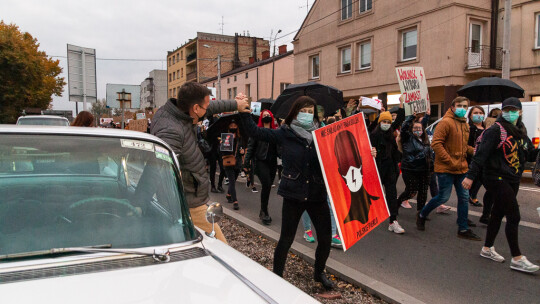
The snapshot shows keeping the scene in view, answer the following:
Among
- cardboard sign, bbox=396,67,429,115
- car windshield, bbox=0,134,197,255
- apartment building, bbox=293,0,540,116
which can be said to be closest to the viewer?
car windshield, bbox=0,134,197,255

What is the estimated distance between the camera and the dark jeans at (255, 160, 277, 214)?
660cm

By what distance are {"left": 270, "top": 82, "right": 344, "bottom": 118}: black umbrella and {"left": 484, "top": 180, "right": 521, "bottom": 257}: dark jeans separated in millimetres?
3069

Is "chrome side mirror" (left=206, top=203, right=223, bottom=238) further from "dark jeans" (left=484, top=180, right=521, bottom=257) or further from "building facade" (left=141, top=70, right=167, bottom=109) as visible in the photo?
"building facade" (left=141, top=70, right=167, bottom=109)

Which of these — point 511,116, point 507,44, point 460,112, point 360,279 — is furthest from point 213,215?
point 507,44

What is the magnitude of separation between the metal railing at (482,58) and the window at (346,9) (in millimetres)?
8327

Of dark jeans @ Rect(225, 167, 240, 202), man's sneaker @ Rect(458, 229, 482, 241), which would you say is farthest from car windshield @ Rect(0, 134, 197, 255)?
dark jeans @ Rect(225, 167, 240, 202)

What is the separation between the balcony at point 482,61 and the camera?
63.5ft

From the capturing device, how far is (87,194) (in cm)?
208

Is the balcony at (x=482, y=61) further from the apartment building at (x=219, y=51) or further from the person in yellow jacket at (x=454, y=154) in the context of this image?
the apartment building at (x=219, y=51)

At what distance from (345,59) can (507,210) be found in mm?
22627

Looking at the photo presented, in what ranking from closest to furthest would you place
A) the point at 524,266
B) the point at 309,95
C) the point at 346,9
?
the point at 524,266 < the point at 309,95 < the point at 346,9

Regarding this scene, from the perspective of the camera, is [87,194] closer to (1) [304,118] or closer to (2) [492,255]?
(1) [304,118]

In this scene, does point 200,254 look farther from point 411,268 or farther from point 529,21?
point 529,21

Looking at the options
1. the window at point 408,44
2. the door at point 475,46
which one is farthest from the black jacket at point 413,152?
the window at point 408,44
